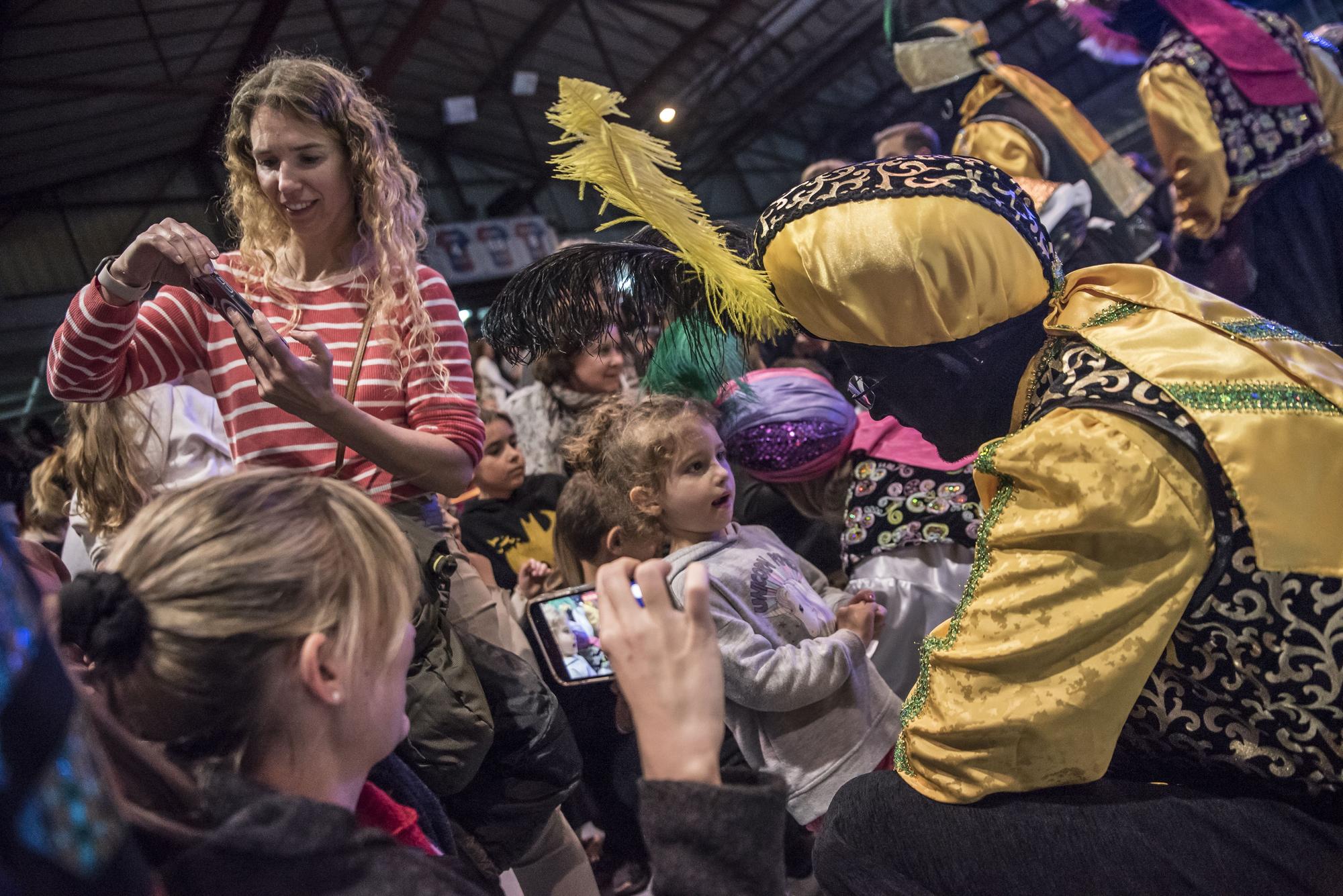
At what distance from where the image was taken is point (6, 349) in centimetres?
717

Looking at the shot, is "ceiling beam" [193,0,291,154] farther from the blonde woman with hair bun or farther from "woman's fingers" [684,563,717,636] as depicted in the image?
"woman's fingers" [684,563,717,636]

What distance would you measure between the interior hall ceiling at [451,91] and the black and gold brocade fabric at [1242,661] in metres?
1.60

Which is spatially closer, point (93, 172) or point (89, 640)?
point (89, 640)

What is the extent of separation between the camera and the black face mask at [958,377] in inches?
53.4

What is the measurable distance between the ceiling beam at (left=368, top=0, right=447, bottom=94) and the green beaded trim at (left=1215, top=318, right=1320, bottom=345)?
25.2 ft

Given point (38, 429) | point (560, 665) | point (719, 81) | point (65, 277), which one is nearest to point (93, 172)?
point (65, 277)

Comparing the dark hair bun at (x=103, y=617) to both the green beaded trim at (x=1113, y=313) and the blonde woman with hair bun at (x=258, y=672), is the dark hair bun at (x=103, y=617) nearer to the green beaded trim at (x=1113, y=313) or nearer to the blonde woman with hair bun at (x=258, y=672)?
the blonde woman with hair bun at (x=258, y=672)

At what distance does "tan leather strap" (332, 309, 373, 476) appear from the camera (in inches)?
59.1

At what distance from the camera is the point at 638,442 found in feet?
6.79

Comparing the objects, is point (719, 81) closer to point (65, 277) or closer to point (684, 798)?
point (65, 277)

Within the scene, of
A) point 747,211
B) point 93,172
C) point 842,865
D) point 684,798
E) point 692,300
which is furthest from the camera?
point 747,211

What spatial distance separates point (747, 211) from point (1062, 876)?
1429cm

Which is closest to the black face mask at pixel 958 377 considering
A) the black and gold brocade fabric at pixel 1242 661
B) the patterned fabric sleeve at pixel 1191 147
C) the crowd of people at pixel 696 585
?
the crowd of people at pixel 696 585

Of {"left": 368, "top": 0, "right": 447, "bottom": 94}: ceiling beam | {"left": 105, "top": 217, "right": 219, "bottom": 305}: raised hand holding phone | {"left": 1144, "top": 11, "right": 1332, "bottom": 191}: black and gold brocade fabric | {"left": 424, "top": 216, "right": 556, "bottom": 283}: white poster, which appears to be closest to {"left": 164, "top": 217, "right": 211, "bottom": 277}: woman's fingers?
{"left": 105, "top": 217, "right": 219, "bottom": 305}: raised hand holding phone
